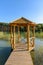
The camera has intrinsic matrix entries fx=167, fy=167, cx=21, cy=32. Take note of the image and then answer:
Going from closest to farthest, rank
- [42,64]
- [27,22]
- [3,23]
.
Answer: [42,64]
[27,22]
[3,23]

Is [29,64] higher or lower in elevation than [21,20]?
A: lower

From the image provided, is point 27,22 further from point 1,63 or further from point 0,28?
point 0,28

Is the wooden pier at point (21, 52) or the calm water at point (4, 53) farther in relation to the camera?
the calm water at point (4, 53)

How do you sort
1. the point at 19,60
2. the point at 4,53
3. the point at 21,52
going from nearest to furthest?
the point at 19,60 < the point at 21,52 < the point at 4,53

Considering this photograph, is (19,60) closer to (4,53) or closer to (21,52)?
(21,52)

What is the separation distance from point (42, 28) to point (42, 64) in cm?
3924

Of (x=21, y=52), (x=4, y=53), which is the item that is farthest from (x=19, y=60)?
(x=4, y=53)

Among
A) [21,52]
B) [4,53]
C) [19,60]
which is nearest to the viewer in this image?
[19,60]

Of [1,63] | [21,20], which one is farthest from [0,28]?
[1,63]

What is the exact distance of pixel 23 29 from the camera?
42.3 m

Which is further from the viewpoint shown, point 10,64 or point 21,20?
point 21,20

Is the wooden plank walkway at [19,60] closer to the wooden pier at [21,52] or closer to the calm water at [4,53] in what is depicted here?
the wooden pier at [21,52]

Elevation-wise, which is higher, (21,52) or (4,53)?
(21,52)

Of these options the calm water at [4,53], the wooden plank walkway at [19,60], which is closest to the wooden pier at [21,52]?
the wooden plank walkway at [19,60]
